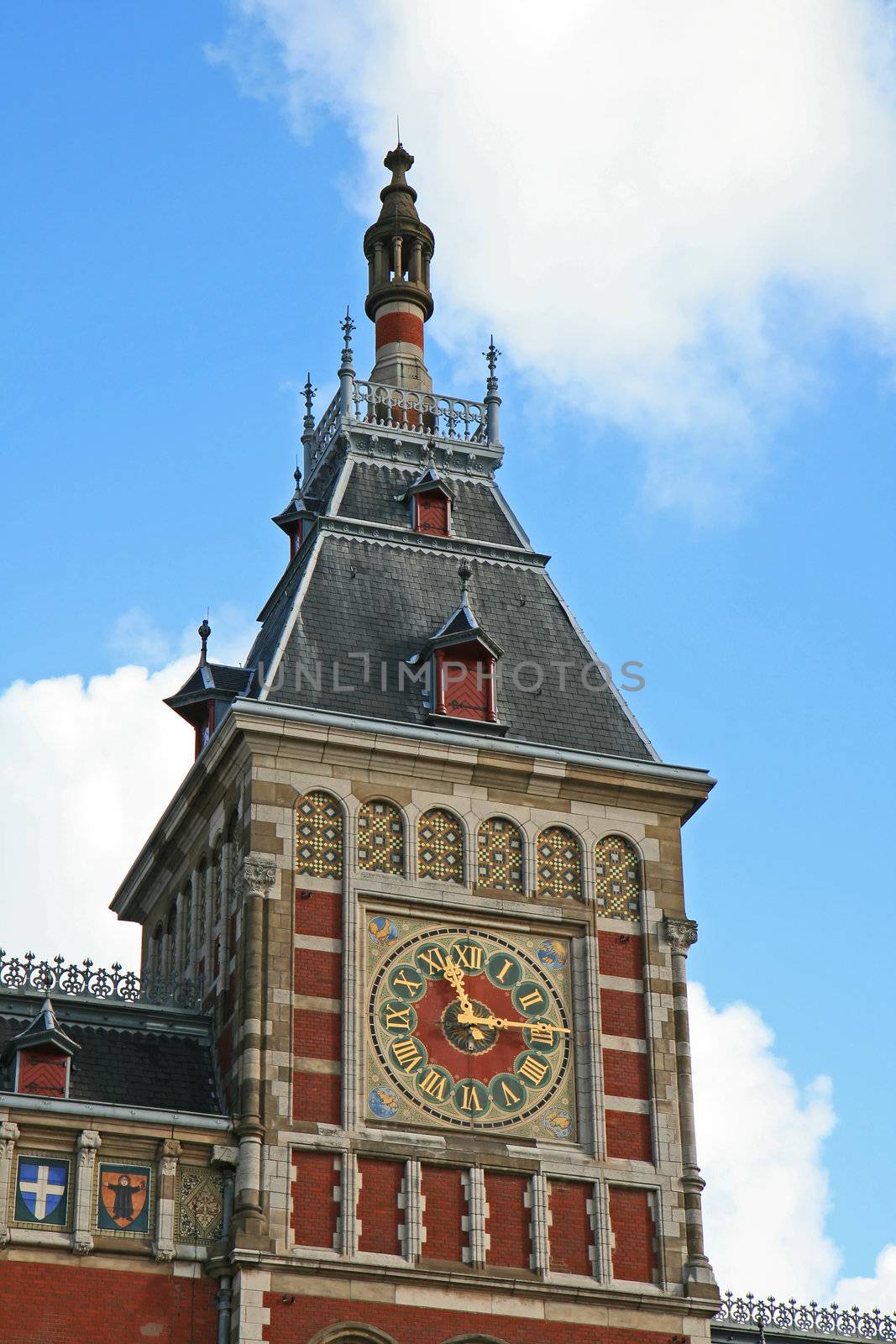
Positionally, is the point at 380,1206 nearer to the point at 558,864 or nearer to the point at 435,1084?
the point at 435,1084

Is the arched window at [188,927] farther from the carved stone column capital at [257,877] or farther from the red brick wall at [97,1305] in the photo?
the red brick wall at [97,1305]

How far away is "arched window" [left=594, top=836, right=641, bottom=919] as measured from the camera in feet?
135

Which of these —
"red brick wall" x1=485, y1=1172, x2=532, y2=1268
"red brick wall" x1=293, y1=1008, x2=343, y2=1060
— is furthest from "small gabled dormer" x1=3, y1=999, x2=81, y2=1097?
"red brick wall" x1=485, y1=1172, x2=532, y2=1268

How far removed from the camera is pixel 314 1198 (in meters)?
36.8

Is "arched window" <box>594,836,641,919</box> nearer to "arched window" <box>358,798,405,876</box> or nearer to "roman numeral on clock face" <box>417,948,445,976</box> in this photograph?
"roman numeral on clock face" <box>417,948,445,976</box>

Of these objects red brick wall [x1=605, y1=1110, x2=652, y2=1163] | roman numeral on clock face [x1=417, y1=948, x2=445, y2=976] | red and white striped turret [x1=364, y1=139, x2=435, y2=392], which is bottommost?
red brick wall [x1=605, y1=1110, x2=652, y2=1163]

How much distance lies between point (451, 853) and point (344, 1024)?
12.6ft

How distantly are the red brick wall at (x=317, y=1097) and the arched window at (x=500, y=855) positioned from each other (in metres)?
4.56

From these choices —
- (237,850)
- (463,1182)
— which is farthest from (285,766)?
(463,1182)

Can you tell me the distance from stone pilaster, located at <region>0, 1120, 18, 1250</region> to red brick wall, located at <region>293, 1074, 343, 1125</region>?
4.39m

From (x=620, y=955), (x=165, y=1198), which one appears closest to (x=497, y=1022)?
(x=620, y=955)

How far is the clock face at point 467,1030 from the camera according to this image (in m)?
38.3

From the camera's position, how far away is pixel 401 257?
52.7 m

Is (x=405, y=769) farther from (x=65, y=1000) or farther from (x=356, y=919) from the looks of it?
(x=65, y=1000)
